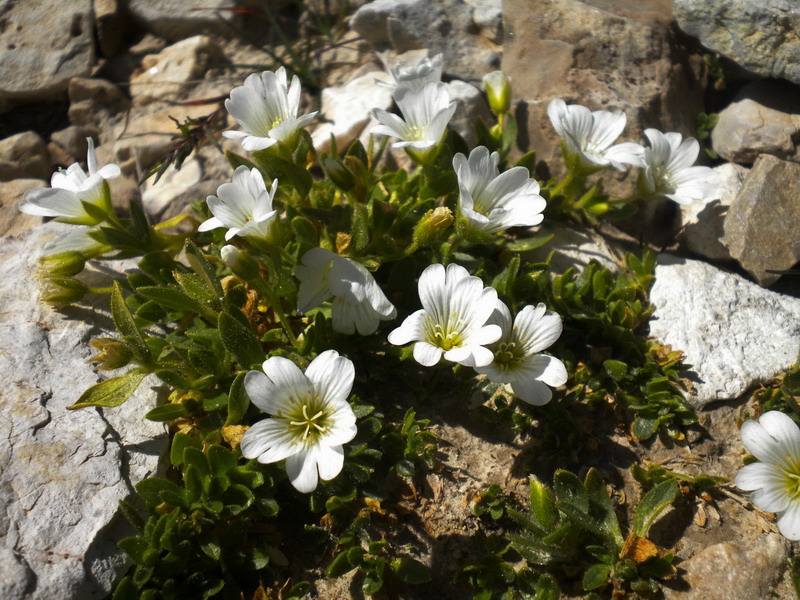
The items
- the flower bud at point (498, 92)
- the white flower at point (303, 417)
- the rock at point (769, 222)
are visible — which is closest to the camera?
the white flower at point (303, 417)

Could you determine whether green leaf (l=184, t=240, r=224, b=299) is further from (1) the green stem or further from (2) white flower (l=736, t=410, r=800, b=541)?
(2) white flower (l=736, t=410, r=800, b=541)

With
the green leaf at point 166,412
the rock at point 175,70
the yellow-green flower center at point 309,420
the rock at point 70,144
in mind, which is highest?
the rock at point 175,70

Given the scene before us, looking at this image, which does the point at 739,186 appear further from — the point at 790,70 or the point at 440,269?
the point at 440,269

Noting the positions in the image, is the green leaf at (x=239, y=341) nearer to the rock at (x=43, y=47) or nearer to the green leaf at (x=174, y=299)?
the green leaf at (x=174, y=299)

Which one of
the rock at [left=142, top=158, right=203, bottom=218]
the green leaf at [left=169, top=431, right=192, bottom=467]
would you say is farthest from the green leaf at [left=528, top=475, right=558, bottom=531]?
the rock at [left=142, top=158, right=203, bottom=218]

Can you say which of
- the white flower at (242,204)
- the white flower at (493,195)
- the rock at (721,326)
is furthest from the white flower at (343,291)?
the rock at (721,326)
